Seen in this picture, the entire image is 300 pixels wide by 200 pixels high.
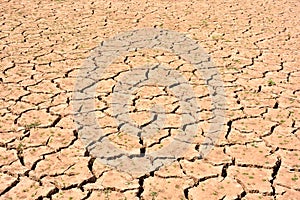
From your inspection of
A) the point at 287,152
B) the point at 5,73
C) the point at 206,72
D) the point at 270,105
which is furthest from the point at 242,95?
the point at 5,73

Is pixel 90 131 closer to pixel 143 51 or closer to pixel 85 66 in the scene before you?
pixel 85 66

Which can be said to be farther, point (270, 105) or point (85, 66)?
point (85, 66)

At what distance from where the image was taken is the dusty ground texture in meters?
2.41

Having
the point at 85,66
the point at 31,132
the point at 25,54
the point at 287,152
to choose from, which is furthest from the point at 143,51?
the point at 287,152

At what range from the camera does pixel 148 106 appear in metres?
3.33

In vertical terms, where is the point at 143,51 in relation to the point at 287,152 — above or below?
above

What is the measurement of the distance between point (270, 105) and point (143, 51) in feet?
5.32

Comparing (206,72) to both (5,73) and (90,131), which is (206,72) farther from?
(5,73)

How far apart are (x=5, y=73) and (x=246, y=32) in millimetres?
2901

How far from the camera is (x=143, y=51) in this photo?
452 centimetres

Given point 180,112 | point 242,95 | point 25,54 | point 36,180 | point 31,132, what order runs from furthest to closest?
point 25,54
point 242,95
point 180,112
point 31,132
point 36,180

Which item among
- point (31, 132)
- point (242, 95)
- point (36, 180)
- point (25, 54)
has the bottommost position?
point (36, 180)

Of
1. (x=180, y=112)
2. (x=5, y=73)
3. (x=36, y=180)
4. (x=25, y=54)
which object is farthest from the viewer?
(x=25, y=54)

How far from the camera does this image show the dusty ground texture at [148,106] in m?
2.41
